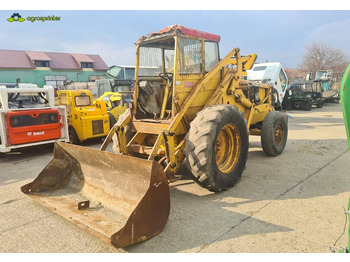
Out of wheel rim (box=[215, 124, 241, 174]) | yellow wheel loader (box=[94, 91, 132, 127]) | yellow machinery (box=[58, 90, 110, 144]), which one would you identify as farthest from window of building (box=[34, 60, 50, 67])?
wheel rim (box=[215, 124, 241, 174])

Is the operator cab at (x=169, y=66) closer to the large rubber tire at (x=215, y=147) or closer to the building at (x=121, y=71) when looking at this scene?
the large rubber tire at (x=215, y=147)

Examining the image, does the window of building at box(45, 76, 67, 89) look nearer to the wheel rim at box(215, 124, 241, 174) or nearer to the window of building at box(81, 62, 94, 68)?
the window of building at box(81, 62, 94, 68)

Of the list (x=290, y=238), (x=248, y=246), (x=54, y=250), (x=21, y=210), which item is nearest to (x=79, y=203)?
(x=54, y=250)

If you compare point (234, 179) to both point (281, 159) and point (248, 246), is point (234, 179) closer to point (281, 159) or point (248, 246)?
point (248, 246)

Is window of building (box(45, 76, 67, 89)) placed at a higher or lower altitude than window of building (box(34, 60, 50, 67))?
lower

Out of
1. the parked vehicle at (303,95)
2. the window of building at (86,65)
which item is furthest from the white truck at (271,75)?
the window of building at (86,65)

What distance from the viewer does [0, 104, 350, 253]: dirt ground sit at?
2.96 meters

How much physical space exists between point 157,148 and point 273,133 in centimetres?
338

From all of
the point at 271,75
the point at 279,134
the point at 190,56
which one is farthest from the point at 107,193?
the point at 271,75

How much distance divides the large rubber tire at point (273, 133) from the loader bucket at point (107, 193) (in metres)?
3.71

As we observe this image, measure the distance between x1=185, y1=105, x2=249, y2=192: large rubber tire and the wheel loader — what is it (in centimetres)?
1

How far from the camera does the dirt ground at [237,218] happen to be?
2963mm

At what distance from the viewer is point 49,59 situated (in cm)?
3434

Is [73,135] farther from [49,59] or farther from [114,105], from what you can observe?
[49,59]
